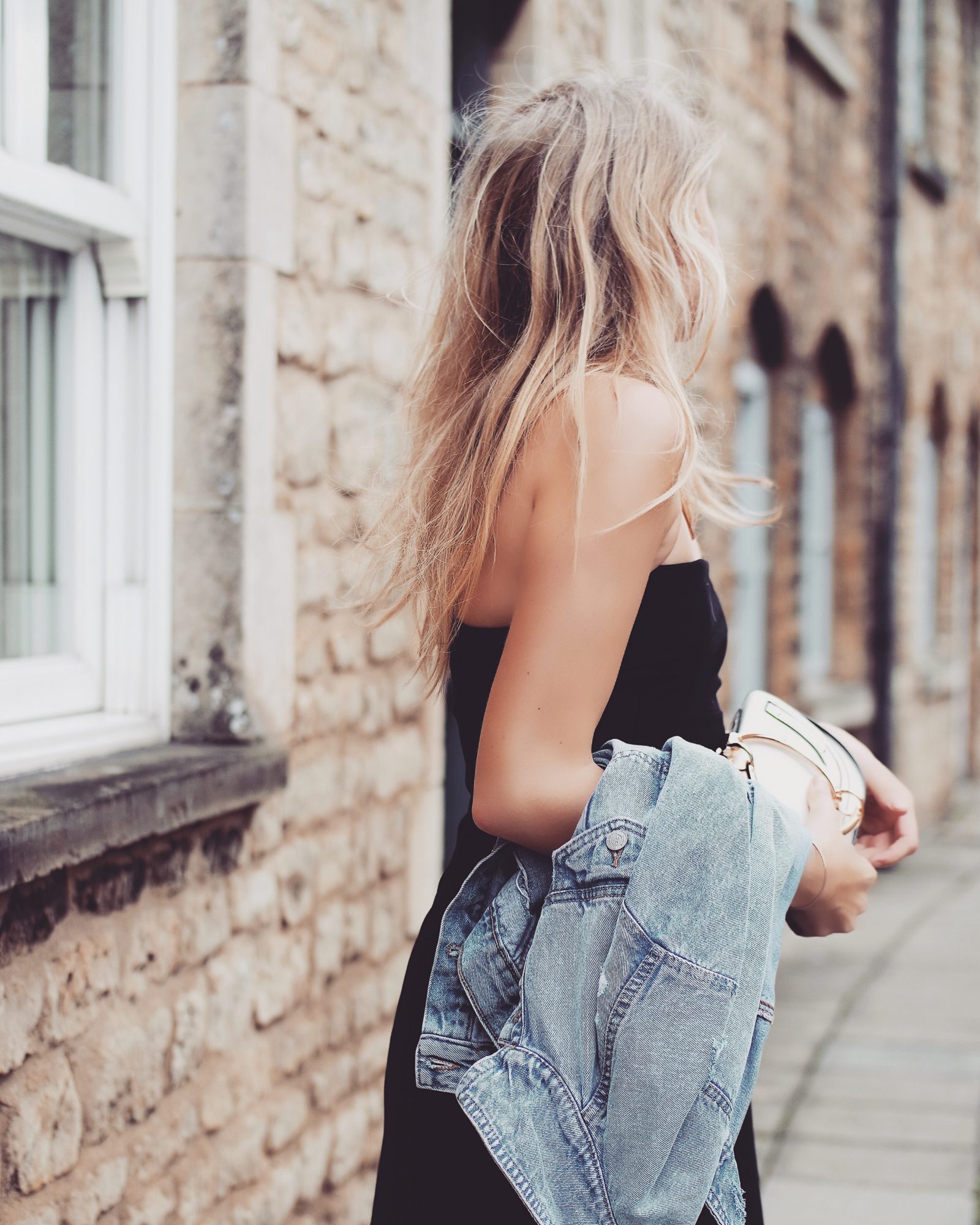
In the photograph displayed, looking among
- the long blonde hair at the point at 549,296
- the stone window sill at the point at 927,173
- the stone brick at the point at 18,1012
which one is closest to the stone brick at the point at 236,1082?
the stone brick at the point at 18,1012

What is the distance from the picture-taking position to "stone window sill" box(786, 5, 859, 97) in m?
7.33

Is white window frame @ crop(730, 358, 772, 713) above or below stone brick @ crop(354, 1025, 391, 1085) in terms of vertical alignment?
above

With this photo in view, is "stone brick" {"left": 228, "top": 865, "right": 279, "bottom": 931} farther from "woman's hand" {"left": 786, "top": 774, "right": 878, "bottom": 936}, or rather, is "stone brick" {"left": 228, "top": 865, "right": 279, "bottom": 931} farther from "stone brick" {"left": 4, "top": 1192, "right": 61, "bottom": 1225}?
"woman's hand" {"left": 786, "top": 774, "right": 878, "bottom": 936}

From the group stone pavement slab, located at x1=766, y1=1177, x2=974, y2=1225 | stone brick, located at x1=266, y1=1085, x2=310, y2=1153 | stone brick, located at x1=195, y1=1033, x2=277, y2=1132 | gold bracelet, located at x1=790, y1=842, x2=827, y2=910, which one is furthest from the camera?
stone pavement slab, located at x1=766, y1=1177, x2=974, y2=1225

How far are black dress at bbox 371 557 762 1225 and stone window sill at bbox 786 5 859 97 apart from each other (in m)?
6.37

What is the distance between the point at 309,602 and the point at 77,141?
110 cm

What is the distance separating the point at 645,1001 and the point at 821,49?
7255 mm

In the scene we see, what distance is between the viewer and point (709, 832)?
1.51m

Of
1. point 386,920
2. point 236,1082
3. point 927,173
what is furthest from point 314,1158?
point 927,173

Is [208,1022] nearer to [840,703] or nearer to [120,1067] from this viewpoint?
[120,1067]

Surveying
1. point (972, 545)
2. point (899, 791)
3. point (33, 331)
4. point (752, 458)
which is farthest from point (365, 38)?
point (972, 545)

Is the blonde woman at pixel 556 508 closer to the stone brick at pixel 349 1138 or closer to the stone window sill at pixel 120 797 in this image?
the stone window sill at pixel 120 797

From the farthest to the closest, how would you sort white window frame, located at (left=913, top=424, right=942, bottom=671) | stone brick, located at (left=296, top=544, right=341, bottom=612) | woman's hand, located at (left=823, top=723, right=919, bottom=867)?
1. white window frame, located at (left=913, top=424, right=942, bottom=671)
2. stone brick, located at (left=296, top=544, right=341, bottom=612)
3. woman's hand, located at (left=823, top=723, right=919, bottom=867)

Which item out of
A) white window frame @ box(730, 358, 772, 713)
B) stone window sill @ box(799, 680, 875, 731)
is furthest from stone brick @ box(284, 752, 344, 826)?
stone window sill @ box(799, 680, 875, 731)
